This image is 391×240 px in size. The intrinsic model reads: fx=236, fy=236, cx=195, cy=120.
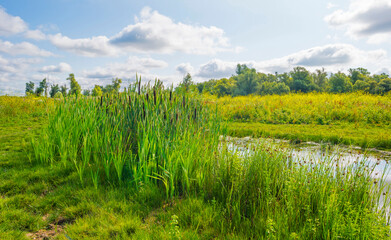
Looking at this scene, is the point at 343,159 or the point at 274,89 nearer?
the point at 343,159

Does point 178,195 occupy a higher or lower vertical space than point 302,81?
lower

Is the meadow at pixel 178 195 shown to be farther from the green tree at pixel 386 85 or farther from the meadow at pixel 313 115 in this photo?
the green tree at pixel 386 85

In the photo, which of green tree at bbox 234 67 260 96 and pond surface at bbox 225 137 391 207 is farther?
green tree at bbox 234 67 260 96

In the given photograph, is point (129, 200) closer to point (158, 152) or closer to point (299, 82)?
point (158, 152)

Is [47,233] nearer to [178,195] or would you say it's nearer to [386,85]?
[178,195]

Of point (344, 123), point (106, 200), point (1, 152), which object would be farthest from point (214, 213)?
point (344, 123)

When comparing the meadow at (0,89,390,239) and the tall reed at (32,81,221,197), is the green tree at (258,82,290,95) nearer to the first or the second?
the tall reed at (32,81,221,197)

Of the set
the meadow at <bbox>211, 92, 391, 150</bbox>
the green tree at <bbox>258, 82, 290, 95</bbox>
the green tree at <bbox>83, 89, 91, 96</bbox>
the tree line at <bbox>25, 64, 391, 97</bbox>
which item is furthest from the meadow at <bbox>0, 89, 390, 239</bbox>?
the green tree at <bbox>258, 82, 290, 95</bbox>

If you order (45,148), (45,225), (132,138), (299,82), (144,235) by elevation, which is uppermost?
(299,82)

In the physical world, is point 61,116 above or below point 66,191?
above

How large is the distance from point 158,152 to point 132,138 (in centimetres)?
103

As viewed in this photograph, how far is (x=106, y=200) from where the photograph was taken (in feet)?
10.6

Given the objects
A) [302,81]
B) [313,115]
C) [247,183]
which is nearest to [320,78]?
[302,81]

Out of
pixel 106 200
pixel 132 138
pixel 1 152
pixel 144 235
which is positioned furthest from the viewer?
pixel 1 152
